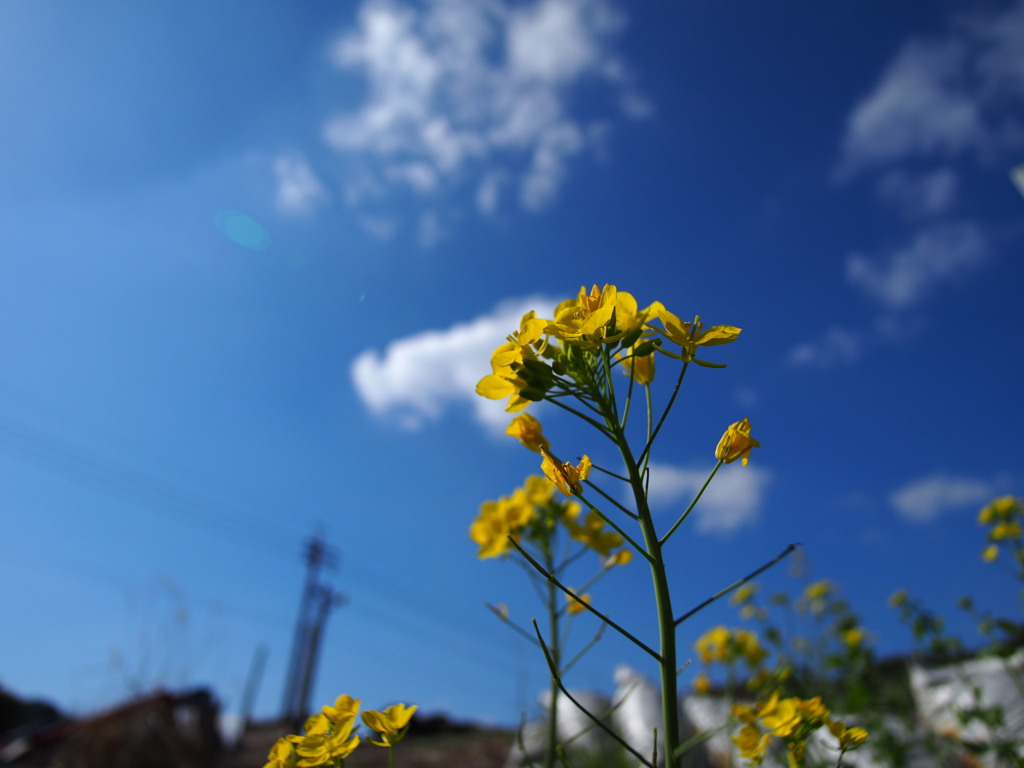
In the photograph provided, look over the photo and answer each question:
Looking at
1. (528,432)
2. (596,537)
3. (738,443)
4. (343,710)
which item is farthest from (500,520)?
(738,443)

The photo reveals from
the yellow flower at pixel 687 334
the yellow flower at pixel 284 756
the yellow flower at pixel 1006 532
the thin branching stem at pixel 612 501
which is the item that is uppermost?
the yellow flower at pixel 1006 532

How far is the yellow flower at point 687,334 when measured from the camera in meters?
0.96

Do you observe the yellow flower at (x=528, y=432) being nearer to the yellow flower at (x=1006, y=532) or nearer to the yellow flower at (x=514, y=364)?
the yellow flower at (x=514, y=364)

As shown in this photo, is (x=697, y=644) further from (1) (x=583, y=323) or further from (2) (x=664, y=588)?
(1) (x=583, y=323)

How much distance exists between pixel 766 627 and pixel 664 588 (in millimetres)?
4375

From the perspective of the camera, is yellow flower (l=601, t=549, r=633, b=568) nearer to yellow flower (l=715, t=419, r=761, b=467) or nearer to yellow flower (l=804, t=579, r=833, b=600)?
yellow flower (l=715, t=419, r=761, b=467)

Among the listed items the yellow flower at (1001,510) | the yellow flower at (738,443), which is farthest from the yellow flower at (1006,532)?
the yellow flower at (738,443)

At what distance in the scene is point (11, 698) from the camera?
9312 millimetres

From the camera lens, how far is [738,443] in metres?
0.95

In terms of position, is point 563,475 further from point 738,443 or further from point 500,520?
point 500,520

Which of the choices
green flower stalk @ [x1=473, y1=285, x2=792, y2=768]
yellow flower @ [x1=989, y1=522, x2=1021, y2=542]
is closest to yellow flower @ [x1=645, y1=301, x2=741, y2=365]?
green flower stalk @ [x1=473, y1=285, x2=792, y2=768]

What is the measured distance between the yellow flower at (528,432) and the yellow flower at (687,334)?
11.2 inches

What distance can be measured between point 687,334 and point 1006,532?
345cm

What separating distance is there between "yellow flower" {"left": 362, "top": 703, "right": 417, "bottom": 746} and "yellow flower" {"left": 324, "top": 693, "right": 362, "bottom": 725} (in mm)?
31
